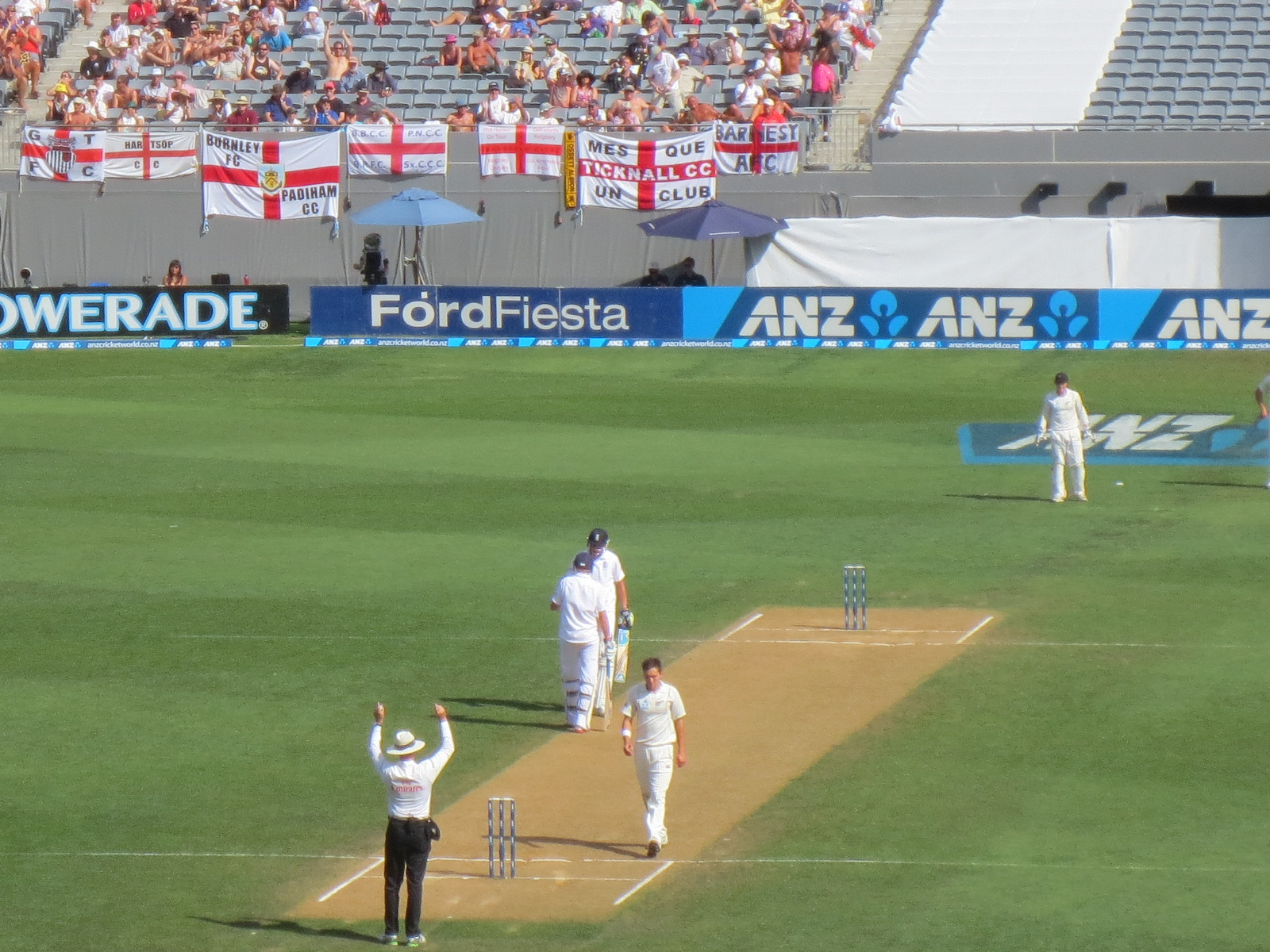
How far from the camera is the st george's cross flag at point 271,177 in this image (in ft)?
139

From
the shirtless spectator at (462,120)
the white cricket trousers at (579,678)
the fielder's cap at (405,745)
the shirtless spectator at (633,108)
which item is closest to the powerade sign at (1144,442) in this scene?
the shirtless spectator at (633,108)

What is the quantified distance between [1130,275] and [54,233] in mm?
23238

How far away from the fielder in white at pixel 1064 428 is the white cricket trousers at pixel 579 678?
10566 millimetres

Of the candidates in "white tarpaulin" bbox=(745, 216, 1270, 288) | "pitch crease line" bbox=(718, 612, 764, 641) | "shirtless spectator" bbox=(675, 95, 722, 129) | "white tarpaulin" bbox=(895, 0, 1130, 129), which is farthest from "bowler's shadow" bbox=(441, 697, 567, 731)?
"white tarpaulin" bbox=(895, 0, 1130, 129)

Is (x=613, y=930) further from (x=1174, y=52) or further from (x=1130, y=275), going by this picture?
(x=1174, y=52)

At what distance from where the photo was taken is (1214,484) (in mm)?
28750

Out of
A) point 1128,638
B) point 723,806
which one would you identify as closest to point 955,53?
point 1128,638

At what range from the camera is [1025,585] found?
22891 millimetres

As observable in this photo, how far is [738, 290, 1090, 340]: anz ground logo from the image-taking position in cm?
3878

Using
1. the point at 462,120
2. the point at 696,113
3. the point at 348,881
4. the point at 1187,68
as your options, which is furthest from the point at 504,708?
the point at 1187,68

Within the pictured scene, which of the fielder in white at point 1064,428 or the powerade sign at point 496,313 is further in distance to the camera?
the powerade sign at point 496,313

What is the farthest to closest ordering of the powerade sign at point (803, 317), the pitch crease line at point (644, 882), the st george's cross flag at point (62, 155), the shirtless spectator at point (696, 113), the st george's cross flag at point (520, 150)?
the st george's cross flag at point (62, 155) → the shirtless spectator at point (696, 113) → the st george's cross flag at point (520, 150) → the powerade sign at point (803, 317) → the pitch crease line at point (644, 882)

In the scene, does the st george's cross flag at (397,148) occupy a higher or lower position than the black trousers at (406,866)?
higher

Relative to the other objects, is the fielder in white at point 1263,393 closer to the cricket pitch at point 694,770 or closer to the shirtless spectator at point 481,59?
the cricket pitch at point 694,770
